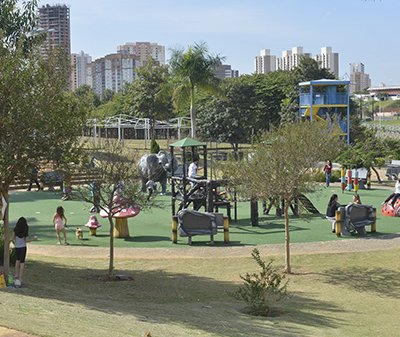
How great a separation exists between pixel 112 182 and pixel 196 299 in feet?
12.1

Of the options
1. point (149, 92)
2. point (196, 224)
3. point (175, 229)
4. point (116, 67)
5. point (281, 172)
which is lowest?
point (175, 229)

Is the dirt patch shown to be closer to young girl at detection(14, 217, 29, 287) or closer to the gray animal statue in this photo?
young girl at detection(14, 217, 29, 287)

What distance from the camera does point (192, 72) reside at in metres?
48.3

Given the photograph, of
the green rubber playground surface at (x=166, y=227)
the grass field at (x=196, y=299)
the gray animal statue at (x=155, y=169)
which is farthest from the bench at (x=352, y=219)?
the gray animal statue at (x=155, y=169)

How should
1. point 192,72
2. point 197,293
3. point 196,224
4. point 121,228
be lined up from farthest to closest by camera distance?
point 192,72 → point 121,228 → point 196,224 → point 197,293

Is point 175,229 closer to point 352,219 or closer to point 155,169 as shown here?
point 352,219

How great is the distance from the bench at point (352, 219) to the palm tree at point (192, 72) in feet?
88.4

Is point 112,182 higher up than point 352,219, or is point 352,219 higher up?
point 112,182

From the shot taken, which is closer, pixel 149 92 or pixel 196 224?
pixel 196 224

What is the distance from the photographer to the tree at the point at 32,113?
1398 cm

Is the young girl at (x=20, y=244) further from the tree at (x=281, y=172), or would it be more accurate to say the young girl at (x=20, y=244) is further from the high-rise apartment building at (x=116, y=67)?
the high-rise apartment building at (x=116, y=67)

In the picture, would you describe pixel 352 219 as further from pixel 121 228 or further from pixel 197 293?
pixel 197 293

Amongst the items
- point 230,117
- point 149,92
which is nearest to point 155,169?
point 230,117

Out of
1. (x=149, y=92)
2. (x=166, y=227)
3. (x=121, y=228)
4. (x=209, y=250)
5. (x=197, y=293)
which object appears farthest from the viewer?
(x=149, y=92)
